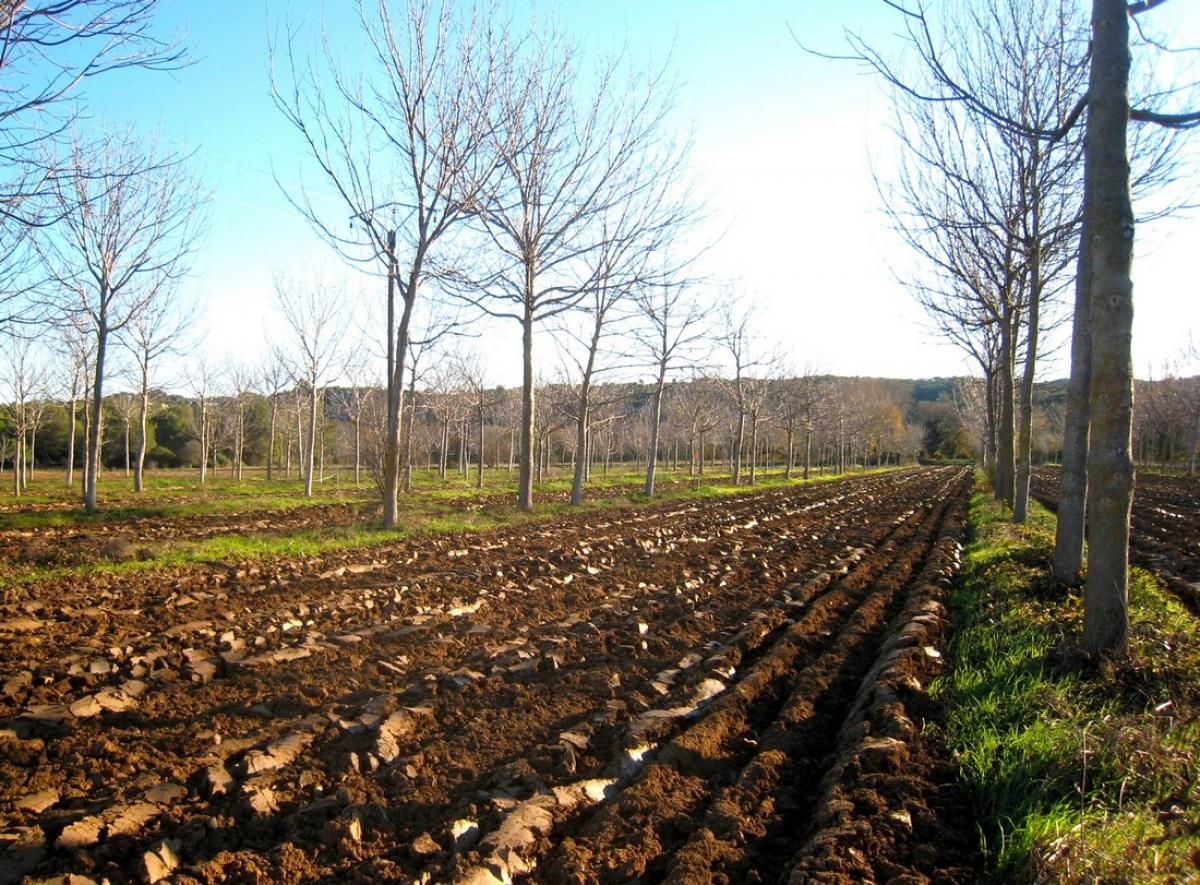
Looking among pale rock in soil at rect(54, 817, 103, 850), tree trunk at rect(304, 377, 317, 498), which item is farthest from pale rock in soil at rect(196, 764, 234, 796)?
tree trunk at rect(304, 377, 317, 498)

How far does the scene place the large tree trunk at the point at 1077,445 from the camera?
7.03 metres

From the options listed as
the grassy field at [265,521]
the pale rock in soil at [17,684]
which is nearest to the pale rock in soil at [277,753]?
the pale rock in soil at [17,684]

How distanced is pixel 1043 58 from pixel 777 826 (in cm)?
1106

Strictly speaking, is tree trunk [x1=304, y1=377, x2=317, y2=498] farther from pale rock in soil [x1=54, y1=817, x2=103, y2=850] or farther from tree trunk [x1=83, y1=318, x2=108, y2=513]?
pale rock in soil [x1=54, y1=817, x2=103, y2=850]

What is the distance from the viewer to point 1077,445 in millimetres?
7320

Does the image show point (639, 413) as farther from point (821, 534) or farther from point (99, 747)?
point (99, 747)

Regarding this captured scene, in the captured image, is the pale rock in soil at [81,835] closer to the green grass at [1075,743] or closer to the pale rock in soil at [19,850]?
the pale rock in soil at [19,850]

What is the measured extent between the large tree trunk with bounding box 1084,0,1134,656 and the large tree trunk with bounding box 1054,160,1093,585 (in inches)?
99.0

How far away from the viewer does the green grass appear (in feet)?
8.35

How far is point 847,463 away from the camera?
6944cm

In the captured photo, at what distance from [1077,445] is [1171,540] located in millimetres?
7205

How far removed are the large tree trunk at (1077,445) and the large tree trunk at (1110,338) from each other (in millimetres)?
2514

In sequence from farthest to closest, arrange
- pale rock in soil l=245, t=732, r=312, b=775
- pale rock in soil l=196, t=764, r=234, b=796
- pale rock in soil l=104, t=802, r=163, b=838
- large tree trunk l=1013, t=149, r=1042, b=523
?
large tree trunk l=1013, t=149, r=1042, b=523
pale rock in soil l=245, t=732, r=312, b=775
pale rock in soil l=196, t=764, r=234, b=796
pale rock in soil l=104, t=802, r=163, b=838

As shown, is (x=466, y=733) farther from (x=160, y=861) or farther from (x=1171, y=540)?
(x=1171, y=540)
